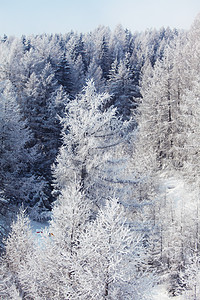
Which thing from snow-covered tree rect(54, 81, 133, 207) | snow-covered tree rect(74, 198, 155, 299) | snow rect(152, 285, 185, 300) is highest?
snow-covered tree rect(54, 81, 133, 207)

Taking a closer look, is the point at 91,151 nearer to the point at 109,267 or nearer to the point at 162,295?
the point at 109,267

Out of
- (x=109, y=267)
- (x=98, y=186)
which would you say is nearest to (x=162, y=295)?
(x=98, y=186)

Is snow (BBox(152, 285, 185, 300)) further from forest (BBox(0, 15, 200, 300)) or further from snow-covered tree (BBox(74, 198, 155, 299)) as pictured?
snow-covered tree (BBox(74, 198, 155, 299))

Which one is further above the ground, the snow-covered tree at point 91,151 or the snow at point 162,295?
the snow-covered tree at point 91,151

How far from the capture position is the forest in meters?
6.89

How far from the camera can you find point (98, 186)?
969 centimetres

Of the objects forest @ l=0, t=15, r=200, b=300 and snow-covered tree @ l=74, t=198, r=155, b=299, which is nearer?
snow-covered tree @ l=74, t=198, r=155, b=299

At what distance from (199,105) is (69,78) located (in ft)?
69.0

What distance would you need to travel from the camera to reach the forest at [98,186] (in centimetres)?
689

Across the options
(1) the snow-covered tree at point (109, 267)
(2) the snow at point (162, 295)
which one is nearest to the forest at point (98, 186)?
(1) the snow-covered tree at point (109, 267)

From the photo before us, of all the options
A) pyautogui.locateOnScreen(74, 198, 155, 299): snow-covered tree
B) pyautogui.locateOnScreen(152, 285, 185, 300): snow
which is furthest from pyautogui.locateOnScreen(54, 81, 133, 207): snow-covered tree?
pyautogui.locateOnScreen(152, 285, 185, 300): snow

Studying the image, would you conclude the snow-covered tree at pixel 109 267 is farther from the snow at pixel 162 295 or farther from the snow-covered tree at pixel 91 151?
the snow at pixel 162 295

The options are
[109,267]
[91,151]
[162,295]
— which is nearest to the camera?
[109,267]

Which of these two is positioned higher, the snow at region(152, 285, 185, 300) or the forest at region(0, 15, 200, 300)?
the forest at region(0, 15, 200, 300)
